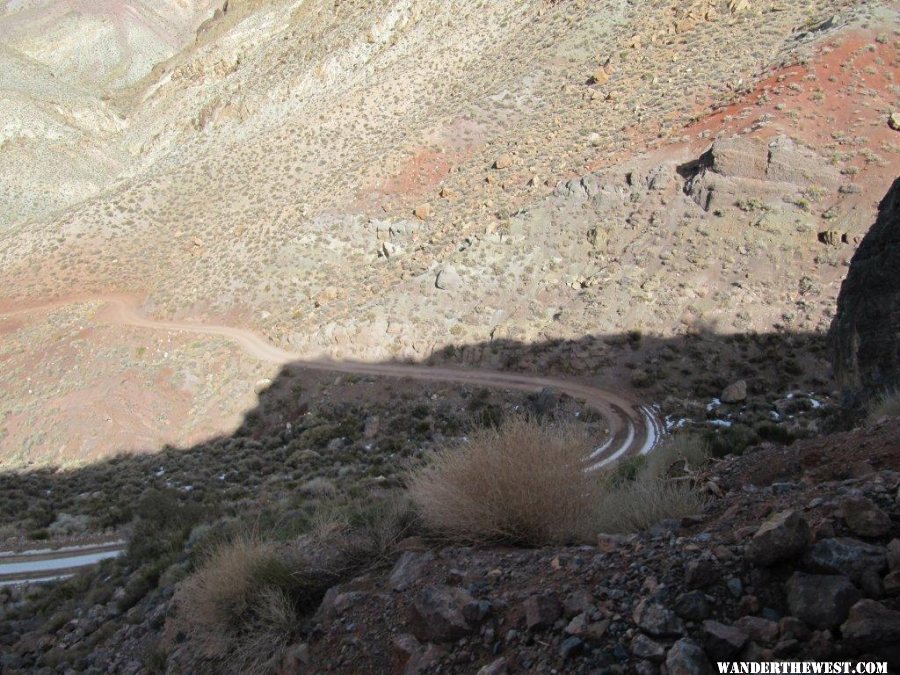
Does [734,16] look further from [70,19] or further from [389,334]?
[70,19]

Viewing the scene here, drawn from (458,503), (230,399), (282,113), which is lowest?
(230,399)

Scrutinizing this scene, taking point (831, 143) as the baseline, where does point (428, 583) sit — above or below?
below

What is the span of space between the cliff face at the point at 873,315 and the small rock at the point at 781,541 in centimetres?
783

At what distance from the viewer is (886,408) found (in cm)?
854

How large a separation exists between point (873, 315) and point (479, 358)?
16462 millimetres

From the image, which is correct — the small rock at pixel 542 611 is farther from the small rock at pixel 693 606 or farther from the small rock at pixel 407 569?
the small rock at pixel 407 569

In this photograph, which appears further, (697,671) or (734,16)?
(734,16)

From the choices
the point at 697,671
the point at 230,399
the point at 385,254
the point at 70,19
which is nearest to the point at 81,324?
the point at 230,399

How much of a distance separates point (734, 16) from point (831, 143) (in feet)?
53.0

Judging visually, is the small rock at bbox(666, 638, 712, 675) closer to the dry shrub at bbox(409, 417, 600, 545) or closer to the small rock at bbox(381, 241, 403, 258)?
the dry shrub at bbox(409, 417, 600, 545)

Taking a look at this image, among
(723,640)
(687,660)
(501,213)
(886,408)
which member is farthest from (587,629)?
(501,213)

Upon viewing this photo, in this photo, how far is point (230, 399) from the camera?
29.5 m

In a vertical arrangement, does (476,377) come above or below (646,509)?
below

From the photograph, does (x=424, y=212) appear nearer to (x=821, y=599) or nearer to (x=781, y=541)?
(x=781, y=541)
